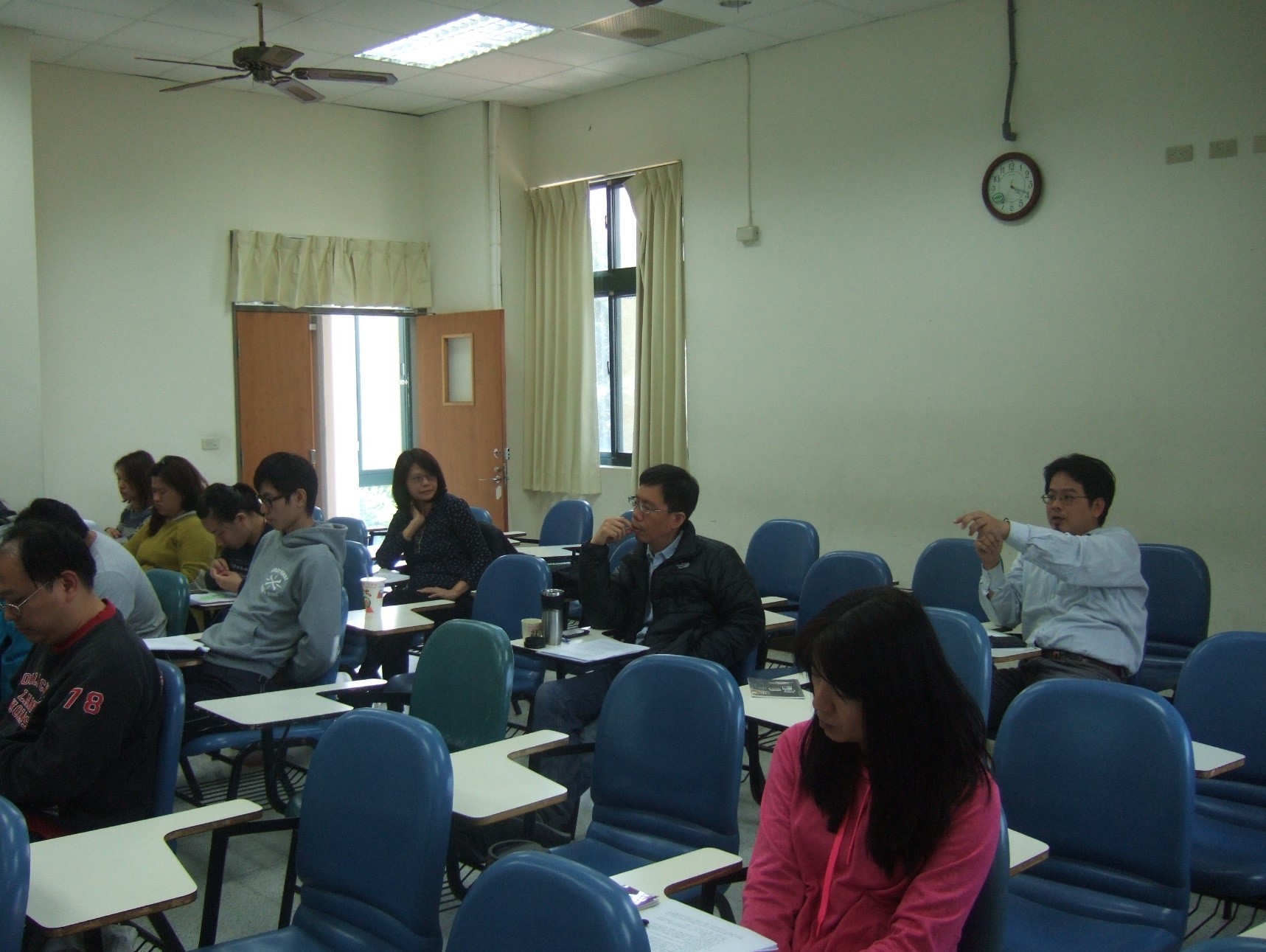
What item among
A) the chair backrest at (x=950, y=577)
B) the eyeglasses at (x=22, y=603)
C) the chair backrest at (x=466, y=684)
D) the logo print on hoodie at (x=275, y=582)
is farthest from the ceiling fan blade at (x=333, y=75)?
the eyeglasses at (x=22, y=603)

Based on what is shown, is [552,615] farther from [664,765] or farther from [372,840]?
[372,840]

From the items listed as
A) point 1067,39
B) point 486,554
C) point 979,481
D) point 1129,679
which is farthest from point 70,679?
point 1067,39

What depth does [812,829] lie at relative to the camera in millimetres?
1901

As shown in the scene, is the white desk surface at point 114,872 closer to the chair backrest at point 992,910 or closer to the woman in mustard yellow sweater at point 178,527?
the chair backrest at point 992,910

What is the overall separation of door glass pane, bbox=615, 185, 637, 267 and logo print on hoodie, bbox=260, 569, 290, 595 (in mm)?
4444

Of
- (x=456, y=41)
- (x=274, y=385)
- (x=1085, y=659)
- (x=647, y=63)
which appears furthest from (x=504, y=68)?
(x=1085, y=659)

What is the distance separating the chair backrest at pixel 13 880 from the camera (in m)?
1.86

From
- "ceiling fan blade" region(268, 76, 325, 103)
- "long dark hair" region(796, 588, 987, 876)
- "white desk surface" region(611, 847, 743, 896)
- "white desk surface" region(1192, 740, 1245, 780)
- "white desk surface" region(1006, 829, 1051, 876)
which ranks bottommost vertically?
"white desk surface" region(611, 847, 743, 896)

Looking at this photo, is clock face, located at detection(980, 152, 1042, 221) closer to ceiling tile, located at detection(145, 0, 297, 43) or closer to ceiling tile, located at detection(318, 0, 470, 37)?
ceiling tile, located at detection(318, 0, 470, 37)

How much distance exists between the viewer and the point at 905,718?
173cm

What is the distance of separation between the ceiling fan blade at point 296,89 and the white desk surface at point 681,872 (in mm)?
4833

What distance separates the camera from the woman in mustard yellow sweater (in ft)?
17.9

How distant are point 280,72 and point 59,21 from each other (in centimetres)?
146

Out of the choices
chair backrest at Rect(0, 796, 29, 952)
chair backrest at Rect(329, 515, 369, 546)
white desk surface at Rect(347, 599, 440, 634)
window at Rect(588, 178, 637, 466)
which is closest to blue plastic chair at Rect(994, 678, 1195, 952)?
chair backrest at Rect(0, 796, 29, 952)
